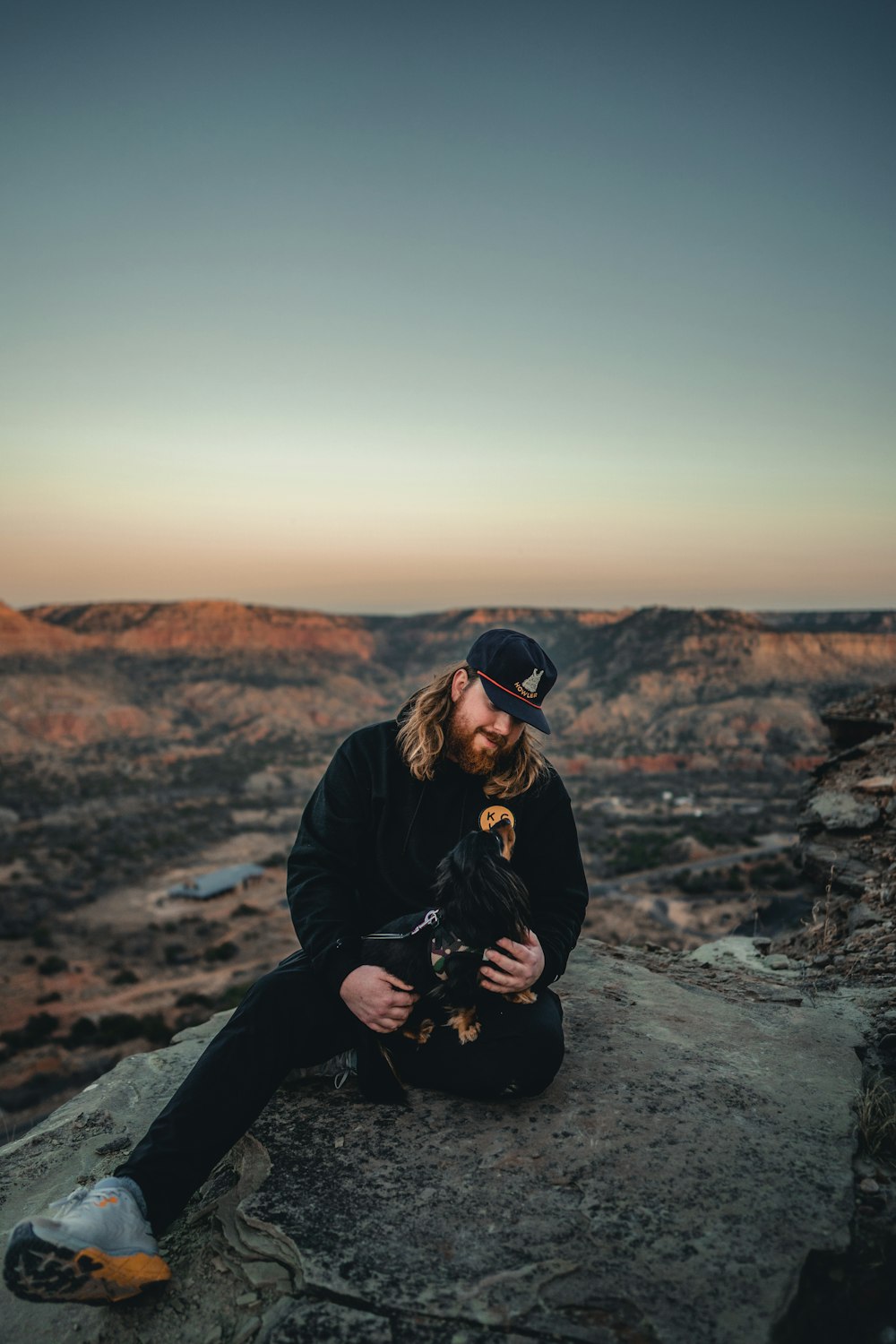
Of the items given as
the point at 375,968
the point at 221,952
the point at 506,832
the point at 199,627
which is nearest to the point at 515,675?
the point at 506,832

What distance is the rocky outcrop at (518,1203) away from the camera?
1.82 meters

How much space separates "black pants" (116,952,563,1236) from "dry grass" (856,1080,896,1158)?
0.99 metres

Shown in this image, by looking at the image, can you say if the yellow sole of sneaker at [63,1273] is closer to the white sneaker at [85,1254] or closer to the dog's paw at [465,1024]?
the white sneaker at [85,1254]

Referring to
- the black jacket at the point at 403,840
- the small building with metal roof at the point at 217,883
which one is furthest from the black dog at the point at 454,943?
the small building with metal roof at the point at 217,883

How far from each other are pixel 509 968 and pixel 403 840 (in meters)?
0.67

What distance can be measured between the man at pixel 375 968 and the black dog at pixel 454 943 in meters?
0.05

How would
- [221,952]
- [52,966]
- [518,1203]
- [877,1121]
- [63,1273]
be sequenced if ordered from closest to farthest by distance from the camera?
1. [63,1273]
2. [518,1203]
3. [877,1121]
4. [52,966]
5. [221,952]

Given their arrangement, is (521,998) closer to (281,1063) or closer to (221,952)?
(281,1063)

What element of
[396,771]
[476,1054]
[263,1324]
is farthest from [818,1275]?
[396,771]

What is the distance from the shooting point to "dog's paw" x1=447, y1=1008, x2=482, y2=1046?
2.75 metres

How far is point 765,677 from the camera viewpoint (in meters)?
69.7

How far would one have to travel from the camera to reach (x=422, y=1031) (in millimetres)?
2781

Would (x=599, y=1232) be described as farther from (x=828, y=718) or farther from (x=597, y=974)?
(x=828, y=718)

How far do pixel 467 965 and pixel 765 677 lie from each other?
72953 mm
